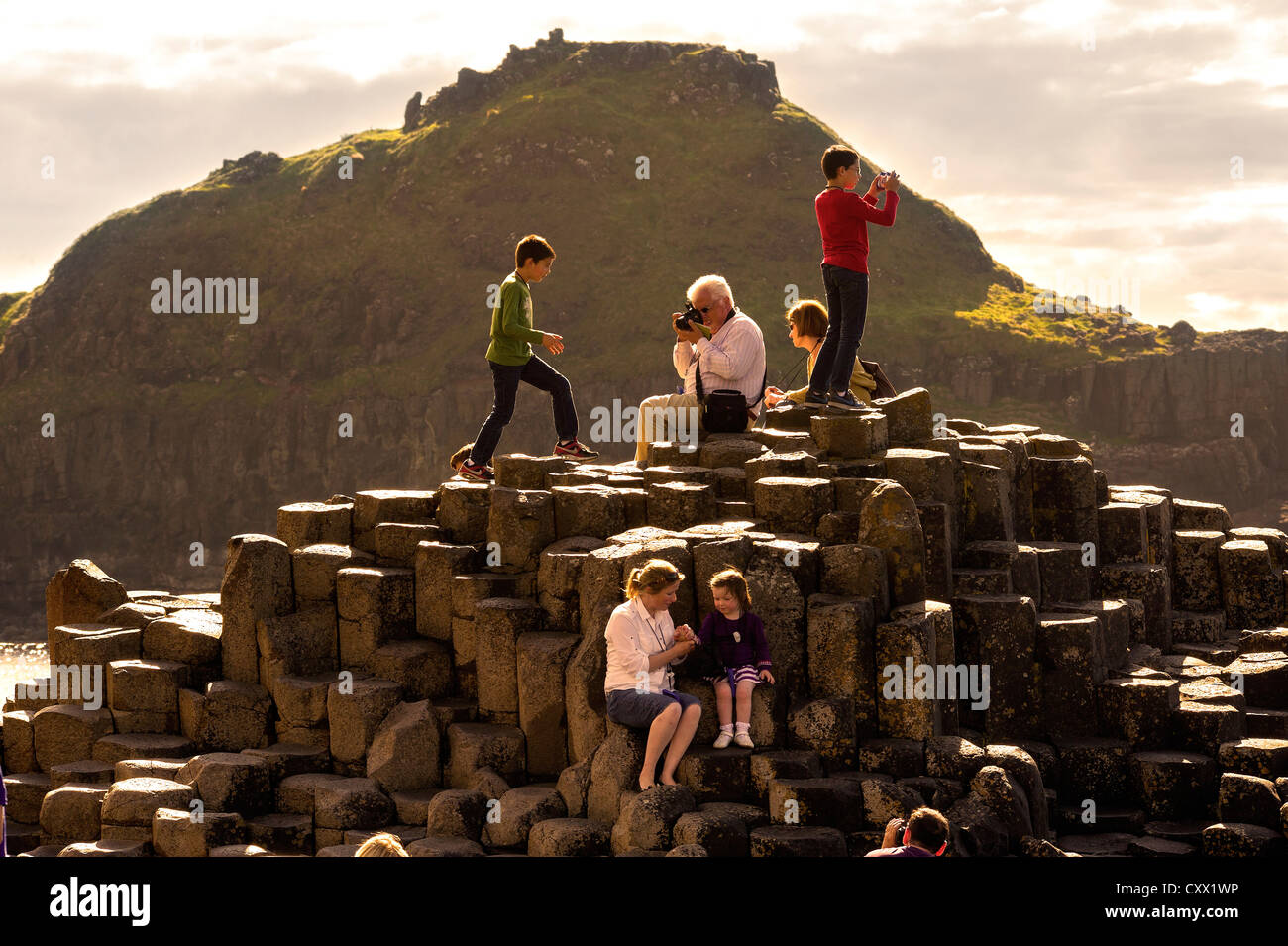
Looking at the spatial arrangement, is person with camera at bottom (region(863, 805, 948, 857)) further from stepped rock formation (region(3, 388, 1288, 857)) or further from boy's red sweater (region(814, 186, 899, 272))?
boy's red sweater (region(814, 186, 899, 272))

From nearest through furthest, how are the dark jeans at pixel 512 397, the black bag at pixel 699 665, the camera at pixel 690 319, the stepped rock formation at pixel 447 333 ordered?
1. the black bag at pixel 699 665
2. the dark jeans at pixel 512 397
3. the camera at pixel 690 319
4. the stepped rock formation at pixel 447 333

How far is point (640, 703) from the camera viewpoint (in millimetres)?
13547

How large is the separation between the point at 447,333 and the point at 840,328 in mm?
103928

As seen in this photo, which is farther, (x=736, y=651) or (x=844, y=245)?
(x=844, y=245)

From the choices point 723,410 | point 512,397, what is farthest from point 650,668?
point 723,410

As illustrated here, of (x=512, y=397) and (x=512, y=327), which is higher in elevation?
(x=512, y=327)

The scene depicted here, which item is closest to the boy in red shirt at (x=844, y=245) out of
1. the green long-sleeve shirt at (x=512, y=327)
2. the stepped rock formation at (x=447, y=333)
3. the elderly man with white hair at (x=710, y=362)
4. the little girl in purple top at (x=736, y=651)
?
the elderly man with white hair at (x=710, y=362)

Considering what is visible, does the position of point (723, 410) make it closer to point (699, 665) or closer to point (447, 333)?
point (699, 665)

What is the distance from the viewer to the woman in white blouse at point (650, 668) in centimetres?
1348

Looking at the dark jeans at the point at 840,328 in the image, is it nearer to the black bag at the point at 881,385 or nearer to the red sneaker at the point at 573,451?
the black bag at the point at 881,385

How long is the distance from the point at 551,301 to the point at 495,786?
340 feet

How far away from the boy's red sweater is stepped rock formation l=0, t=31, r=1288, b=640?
8486cm
